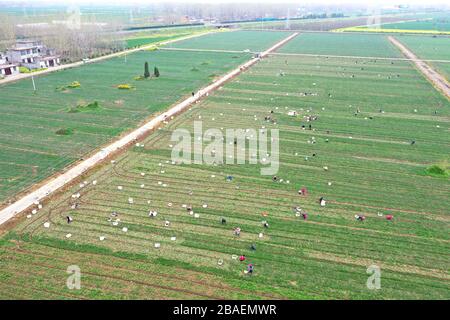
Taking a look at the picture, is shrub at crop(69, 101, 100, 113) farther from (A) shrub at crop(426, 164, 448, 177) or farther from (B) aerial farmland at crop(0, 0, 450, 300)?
(A) shrub at crop(426, 164, 448, 177)

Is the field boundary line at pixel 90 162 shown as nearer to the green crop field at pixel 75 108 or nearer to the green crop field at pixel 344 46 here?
the green crop field at pixel 75 108

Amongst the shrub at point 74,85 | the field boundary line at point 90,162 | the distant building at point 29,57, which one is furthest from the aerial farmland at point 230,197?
the distant building at point 29,57

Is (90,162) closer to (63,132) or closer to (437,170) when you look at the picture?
(63,132)

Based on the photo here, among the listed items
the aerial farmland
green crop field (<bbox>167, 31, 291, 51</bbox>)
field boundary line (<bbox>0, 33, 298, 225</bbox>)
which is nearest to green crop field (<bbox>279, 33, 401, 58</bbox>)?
green crop field (<bbox>167, 31, 291, 51</bbox>)

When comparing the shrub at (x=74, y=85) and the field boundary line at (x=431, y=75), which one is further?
the shrub at (x=74, y=85)

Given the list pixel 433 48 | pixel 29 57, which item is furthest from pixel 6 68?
pixel 433 48
